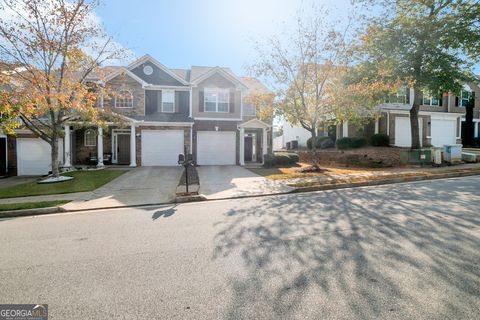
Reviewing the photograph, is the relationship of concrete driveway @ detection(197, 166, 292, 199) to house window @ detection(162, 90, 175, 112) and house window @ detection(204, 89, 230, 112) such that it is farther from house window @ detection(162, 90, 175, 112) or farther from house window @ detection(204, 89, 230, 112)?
house window @ detection(162, 90, 175, 112)

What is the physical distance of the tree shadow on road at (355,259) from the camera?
2621 millimetres

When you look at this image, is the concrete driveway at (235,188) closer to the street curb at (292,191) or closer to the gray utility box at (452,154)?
the street curb at (292,191)

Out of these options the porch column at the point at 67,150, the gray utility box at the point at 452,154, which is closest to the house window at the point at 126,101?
the porch column at the point at 67,150

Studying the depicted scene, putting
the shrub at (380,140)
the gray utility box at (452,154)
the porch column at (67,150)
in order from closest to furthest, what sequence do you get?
the gray utility box at (452,154)
the porch column at (67,150)
the shrub at (380,140)

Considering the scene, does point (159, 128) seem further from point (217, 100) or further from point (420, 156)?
point (420, 156)

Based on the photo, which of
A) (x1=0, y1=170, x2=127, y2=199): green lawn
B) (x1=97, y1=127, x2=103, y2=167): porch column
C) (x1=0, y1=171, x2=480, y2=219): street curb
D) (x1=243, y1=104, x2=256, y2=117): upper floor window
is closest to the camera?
(x1=0, y1=171, x2=480, y2=219): street curb

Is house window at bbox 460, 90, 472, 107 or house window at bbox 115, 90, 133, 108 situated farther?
house window at bbox 460, 90, 472, 107

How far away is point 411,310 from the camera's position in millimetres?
2525

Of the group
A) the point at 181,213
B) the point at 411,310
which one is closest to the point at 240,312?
the point at 411,310

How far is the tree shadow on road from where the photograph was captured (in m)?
2.62

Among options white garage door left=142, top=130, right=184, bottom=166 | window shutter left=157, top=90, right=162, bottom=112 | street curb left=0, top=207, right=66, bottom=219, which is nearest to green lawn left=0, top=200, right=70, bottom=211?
street curb left=0, top=207, right=66, bottom=219

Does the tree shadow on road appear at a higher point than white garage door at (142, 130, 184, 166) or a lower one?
lower

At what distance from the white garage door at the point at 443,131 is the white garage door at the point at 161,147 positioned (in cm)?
2502

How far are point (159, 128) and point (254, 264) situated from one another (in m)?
16.3
